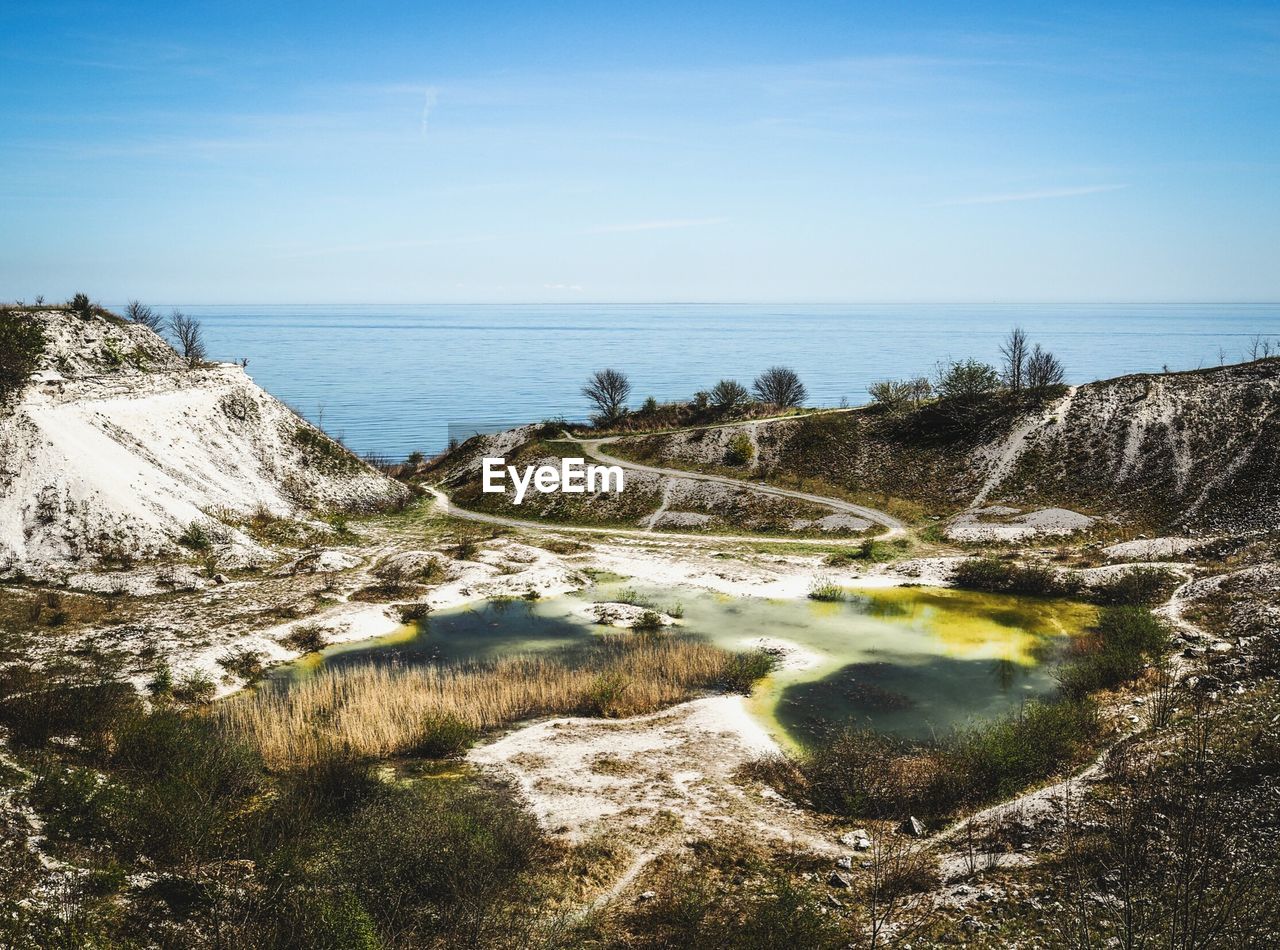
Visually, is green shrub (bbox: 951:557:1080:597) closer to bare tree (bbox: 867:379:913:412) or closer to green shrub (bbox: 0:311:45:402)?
bare tree (bbox: 867:379:913:412)

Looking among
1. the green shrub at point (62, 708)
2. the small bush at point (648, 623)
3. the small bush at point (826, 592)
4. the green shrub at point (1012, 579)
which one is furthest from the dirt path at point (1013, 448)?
the green shrub at point (62, 708)

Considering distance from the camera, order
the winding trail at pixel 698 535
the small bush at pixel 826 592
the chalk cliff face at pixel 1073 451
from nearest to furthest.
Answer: the small bush at pixel 826 592 → the chalk cliff face at pixel 1073 451 → the winding trail at pixel 698 535

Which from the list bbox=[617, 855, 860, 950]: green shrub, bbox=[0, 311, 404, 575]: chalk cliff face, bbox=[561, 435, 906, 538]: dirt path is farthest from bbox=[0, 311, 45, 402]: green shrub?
bbox=[617, 855, 860, 950]: green shrub

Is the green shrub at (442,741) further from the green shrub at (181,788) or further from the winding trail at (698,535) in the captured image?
the winding trail at (698,535)

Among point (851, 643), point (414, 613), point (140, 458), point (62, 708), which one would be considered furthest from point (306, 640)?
point (140, 458)

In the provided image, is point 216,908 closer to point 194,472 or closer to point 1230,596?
point 1230,596

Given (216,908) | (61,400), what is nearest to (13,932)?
(216,908)

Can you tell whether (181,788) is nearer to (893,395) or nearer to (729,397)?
(893,395)
